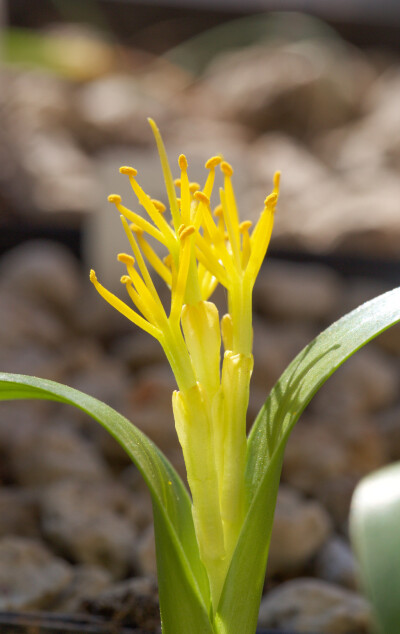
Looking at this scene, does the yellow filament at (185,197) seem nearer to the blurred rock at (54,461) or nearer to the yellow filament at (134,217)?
the yellow filament at (134,217)

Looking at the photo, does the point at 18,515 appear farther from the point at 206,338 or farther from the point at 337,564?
the point at 206,338

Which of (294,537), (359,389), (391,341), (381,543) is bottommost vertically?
(381,543)

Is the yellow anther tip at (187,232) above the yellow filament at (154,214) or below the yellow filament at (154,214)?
below

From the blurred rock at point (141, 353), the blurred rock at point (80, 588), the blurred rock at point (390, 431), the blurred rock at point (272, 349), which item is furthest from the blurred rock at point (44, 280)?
the blurred rock at point (80, 588)

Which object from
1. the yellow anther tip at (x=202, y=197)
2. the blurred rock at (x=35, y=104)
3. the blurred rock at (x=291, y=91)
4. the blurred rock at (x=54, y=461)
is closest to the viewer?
the yellow anther tip at (x=202, y=197)

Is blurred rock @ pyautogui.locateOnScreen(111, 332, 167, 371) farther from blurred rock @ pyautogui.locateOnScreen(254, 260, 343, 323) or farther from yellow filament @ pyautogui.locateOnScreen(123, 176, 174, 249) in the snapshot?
yellow filament @ pyautogui.locateOnScreen(123, 176, 174, 249)

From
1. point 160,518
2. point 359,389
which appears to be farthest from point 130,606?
point 359,389
